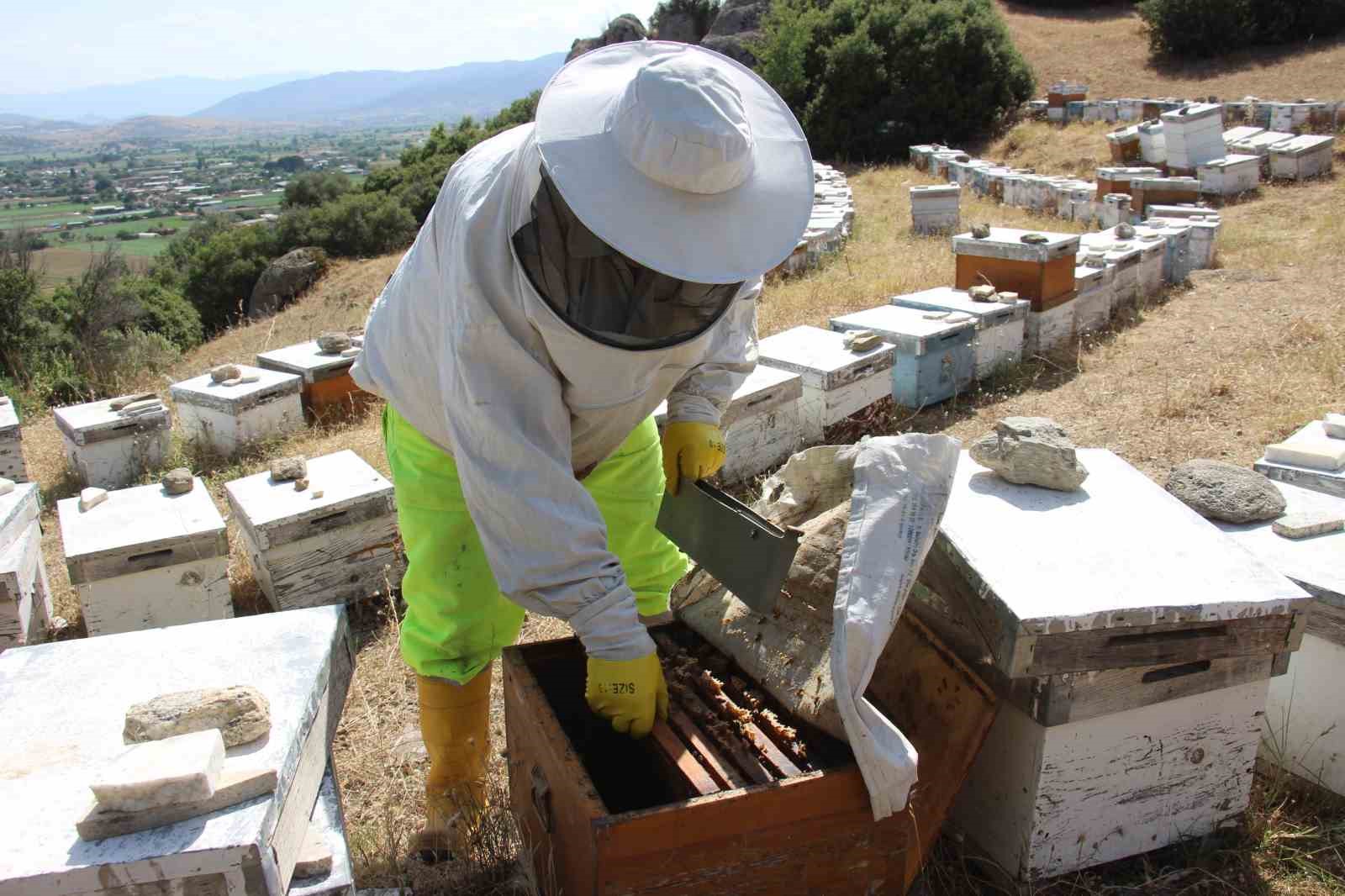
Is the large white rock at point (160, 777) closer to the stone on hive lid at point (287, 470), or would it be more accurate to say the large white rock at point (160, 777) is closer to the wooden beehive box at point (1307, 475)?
the stone on hive lid at point (287, 470)

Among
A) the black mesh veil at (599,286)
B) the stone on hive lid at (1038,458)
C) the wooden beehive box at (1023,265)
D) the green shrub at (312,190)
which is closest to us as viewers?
the black mesh veil at (599,286)

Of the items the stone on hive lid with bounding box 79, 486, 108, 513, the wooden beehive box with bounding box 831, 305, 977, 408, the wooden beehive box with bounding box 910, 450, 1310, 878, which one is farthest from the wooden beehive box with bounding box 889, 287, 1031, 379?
the stone on hive lid with bounding box 79, 486, 108, 513

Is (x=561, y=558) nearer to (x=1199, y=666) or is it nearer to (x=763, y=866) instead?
(x=763, y=866)

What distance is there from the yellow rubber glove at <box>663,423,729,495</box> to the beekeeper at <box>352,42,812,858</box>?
173 millimetres

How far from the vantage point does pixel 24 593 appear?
11.5 feet

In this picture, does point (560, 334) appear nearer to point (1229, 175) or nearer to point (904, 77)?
point (1229, 175)

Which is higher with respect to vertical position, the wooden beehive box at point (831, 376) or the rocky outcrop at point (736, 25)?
the rocky outcrop at point (736, 25)

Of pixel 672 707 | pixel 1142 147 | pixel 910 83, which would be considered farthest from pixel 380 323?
pixel 910 83

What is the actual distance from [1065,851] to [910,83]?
825 inches

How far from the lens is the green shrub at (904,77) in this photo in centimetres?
2020

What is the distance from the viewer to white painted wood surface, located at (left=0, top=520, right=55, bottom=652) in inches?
135

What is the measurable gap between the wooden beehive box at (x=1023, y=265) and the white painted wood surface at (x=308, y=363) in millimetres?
4006

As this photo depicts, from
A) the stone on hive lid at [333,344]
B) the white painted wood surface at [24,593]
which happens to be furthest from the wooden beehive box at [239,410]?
the white painted wood surface at [24,593]

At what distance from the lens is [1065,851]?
6.82 feet
